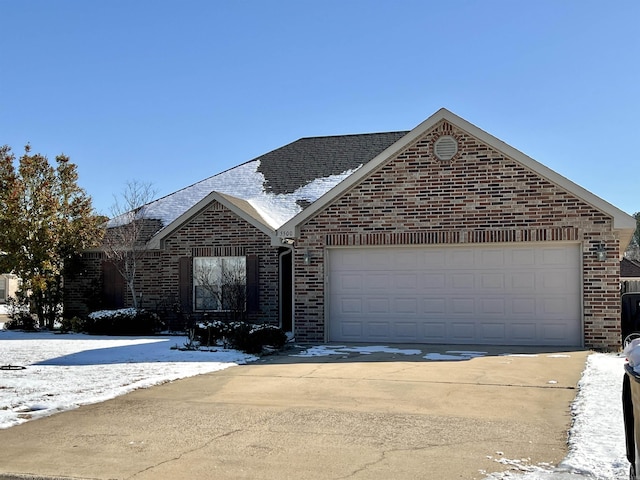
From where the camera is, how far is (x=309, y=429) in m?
7.41

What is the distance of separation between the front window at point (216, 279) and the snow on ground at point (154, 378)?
2.05 m

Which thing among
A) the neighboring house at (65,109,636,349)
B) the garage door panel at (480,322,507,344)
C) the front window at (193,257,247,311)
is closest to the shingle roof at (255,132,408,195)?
the front window at (193,257,247,311)

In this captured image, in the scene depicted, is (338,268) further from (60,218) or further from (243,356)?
(60,218)

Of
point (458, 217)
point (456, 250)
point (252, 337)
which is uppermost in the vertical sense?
point (458, 217)

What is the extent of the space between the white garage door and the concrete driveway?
4022mm

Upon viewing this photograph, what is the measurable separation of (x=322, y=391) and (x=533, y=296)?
7.29 meters

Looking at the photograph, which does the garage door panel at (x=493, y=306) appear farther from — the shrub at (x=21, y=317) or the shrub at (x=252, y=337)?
→ the shrub at (x=21, y=317)

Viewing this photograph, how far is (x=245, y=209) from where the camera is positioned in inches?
781

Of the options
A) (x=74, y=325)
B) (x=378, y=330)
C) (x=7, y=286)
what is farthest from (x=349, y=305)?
(x=7, y=286)

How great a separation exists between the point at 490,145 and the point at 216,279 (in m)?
8.70

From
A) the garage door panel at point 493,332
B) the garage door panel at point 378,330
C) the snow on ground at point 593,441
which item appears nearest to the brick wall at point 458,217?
the garage door panel at point 378,330

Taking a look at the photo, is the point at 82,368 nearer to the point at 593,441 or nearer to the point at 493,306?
the point at 593,441

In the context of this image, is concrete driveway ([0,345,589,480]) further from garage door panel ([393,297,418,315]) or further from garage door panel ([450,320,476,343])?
garage door panel ([393,297,418,315])

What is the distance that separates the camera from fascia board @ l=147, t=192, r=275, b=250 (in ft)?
63.8
